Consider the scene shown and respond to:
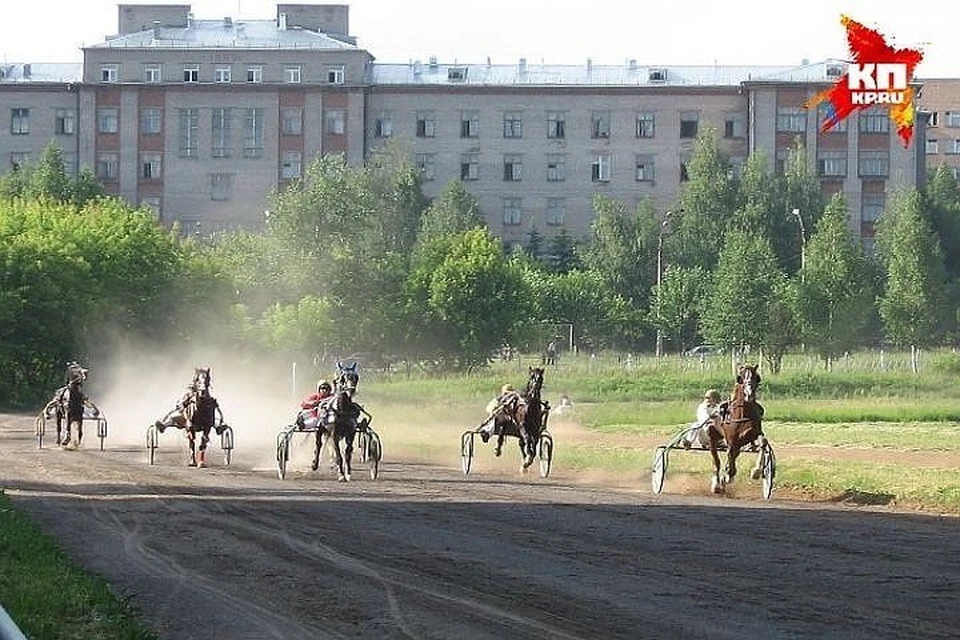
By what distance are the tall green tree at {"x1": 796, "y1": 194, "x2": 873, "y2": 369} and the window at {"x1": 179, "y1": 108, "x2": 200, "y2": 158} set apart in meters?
40.6

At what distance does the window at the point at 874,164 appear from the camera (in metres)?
116

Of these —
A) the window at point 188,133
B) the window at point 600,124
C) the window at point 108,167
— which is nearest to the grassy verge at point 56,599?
the window at point 188,133

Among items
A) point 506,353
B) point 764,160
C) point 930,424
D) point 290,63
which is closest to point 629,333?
point 506,353

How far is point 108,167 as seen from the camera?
378 ft

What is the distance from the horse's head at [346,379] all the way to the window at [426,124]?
8771 centimetres

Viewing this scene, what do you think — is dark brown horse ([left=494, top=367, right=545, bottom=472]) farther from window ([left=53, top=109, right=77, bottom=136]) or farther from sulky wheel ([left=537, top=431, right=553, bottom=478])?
window ([left=53, top=109, right=77, bottom=136])

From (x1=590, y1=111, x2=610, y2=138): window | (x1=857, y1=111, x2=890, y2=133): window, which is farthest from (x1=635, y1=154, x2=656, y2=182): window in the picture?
(x1=857, y1=111, x2=890, y2=133): window

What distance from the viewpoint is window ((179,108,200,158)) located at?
375 feet

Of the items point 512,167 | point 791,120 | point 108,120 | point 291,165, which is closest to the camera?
point 108,120

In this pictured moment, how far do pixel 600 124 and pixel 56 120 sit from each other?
3356 centimetres

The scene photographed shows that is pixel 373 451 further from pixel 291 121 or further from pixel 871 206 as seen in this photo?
pixel 871 206

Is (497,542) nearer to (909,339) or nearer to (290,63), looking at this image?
(909,339)

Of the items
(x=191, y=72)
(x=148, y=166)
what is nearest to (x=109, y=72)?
(x=191, y=72)

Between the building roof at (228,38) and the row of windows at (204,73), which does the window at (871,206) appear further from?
the row of windows at (204,73)
